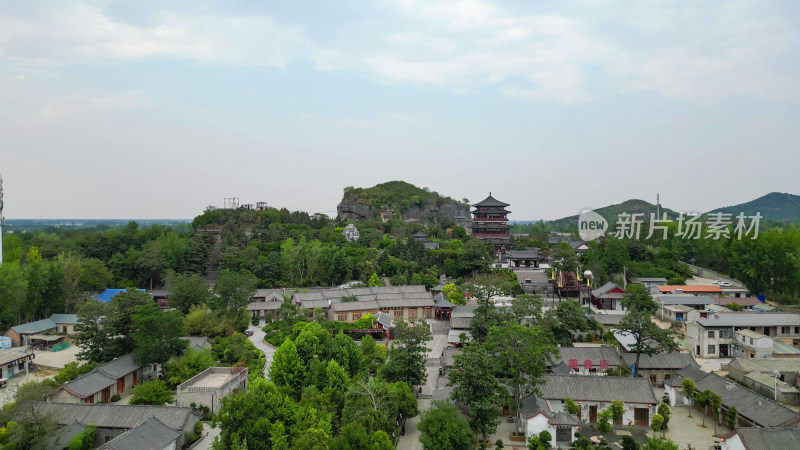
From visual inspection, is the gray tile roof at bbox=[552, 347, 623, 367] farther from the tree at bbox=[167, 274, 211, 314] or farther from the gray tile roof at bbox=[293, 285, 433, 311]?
the tree at bbox=[167, 274, 211, 314]

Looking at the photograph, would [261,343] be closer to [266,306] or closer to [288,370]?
[266,306]

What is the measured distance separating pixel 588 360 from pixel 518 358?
18.2 feet

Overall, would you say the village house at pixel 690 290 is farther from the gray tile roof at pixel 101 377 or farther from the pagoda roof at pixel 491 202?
the gray tile roof at pixel 101 377

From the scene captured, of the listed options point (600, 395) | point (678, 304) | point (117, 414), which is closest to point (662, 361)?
point (600, 395)

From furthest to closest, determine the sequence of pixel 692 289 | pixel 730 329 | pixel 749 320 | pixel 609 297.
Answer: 1. pixel 692 289
2. pixel 609 297
3. pixel 749 320
4. pixel 730 329

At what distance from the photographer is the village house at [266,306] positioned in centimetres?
3253

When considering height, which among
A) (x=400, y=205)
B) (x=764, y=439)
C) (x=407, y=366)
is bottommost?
(x=764, y=439)

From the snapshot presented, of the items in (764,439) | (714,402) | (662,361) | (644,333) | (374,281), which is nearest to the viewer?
(764,439)

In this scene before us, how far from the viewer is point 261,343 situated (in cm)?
2720

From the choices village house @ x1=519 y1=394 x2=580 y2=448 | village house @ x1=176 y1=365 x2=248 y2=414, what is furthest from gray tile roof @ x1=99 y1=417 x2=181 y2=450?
village house @ x1=519 y1=394 x2=580 y2=448

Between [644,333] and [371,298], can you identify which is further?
[371,298]

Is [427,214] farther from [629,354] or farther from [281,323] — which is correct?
[629,354]

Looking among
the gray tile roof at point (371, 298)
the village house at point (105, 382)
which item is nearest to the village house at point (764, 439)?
the gray tile roof at point (371, 298)

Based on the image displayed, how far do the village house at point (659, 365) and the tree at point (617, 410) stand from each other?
4163 mm
